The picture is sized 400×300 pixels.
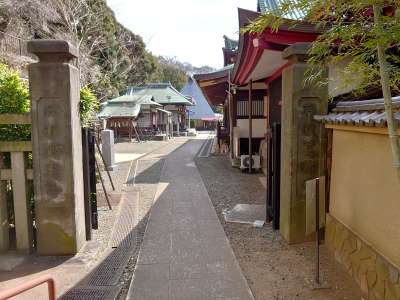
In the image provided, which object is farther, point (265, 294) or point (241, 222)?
point (241, 222)

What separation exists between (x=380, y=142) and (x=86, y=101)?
4.60 meters

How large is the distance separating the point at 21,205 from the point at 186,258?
231 centimetres

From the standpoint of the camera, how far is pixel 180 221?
6098mm

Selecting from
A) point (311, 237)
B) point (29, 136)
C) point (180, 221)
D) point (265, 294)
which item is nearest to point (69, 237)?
point (29, 136)

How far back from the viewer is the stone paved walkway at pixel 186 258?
3652mm

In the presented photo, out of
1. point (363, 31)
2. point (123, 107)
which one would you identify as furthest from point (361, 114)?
point (123, 107)

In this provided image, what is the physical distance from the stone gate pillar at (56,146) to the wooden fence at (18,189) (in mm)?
146

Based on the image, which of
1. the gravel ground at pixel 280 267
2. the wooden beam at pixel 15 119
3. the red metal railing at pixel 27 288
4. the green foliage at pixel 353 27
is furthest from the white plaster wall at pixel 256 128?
the red metal railing at pixel 27 288

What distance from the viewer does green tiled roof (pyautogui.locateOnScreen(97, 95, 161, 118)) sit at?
27.3 meters

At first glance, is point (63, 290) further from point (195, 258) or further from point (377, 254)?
point (377, 254)

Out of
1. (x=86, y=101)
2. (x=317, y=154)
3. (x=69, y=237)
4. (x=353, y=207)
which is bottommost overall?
(x=69, y=237)

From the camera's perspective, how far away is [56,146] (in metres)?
4.35

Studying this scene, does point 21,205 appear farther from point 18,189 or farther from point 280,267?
point 280,267

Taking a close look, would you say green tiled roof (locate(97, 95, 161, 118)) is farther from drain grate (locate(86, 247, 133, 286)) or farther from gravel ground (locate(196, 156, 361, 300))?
drain grate (locate(86, 247, 133, 286))
